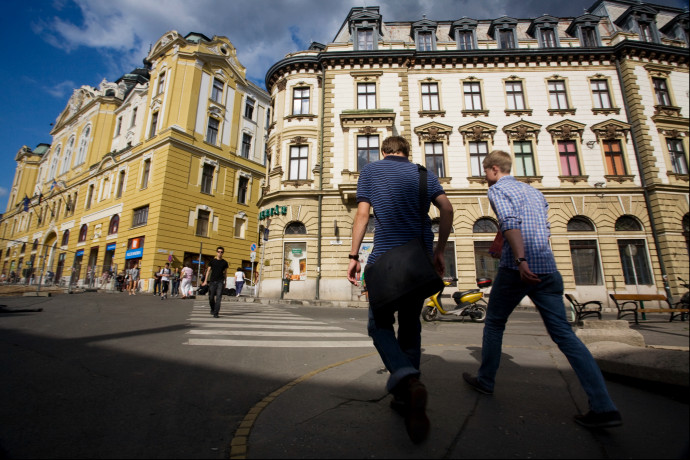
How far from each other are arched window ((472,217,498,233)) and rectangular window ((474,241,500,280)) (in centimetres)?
69

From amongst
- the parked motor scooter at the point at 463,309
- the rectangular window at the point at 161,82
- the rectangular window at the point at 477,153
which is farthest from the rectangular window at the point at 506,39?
the rectangular window at the point at 161,82

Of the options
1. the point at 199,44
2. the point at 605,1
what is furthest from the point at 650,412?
the point at 199,44

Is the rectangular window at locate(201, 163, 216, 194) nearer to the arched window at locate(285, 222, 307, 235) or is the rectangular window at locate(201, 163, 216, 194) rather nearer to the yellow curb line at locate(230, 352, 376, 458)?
the arched window at locate(285, 222, 307, 235)

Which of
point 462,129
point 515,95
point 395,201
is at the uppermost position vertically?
point 515,95

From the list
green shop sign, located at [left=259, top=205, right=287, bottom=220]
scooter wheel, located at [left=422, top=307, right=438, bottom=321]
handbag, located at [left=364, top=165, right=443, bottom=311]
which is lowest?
scooter wheel, located at [left=422, top=307, right=438, bottom=321]

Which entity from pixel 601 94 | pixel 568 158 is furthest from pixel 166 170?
pixel 601 94

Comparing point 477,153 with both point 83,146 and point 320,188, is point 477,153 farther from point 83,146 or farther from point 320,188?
point 83,146

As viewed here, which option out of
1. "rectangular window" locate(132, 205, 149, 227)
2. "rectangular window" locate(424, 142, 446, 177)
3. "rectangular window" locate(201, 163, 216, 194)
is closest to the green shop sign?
"rectangular window" locate(201, 163, 216, 194)

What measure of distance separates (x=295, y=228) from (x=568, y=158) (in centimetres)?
1580

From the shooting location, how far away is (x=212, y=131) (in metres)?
26.7

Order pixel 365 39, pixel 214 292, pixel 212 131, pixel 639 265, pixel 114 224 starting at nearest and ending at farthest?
1. pixel 639 265
2. pixel 214 292
3. pixel 365 39
4. pixel 114 224
5. pixel 212 131

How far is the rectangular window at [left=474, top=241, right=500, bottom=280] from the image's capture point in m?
17.3

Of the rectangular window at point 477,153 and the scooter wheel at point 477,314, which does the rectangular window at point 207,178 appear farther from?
the scooter wheel at point 477,314

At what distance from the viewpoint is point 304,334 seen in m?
6.31
